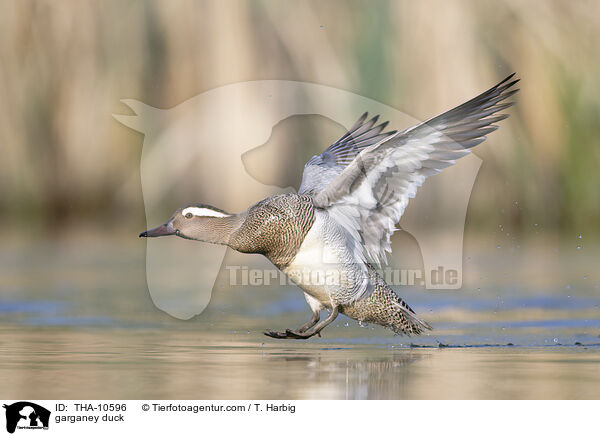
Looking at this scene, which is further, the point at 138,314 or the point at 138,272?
the point at 138,272

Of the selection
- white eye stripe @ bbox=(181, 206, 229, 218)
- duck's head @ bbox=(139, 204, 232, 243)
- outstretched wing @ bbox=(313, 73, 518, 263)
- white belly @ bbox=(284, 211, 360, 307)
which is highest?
outstretched wing @ bbox=(313, 73, 518, 263)

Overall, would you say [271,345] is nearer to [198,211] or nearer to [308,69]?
[198,211]

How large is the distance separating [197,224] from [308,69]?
5449mm

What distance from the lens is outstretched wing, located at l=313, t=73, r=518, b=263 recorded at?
5746 mm

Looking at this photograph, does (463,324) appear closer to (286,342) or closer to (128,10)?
(286,342)

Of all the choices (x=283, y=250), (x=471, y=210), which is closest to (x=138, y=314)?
(x=283, y=250)

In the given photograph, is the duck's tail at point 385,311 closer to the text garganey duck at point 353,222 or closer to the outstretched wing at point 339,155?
the text garganey duck at point 353,222

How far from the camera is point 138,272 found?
957 centimetres

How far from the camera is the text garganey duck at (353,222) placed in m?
5.82

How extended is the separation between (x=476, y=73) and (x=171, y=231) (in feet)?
19.9
